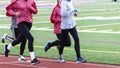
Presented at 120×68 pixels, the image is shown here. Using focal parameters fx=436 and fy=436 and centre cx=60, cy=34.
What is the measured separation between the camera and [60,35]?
11758 mm

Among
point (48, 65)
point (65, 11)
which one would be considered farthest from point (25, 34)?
point (65, 11)

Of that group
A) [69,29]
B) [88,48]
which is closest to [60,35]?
[69,29]

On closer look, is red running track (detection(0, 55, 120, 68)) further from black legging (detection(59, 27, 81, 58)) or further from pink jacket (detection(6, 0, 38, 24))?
pink jacket (detection(6, 0, 38, 24))

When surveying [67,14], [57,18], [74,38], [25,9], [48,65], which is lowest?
[48,65]

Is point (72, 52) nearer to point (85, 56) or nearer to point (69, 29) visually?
point (85, 56)

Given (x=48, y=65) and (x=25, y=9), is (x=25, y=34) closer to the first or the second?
(x=25, y=9)

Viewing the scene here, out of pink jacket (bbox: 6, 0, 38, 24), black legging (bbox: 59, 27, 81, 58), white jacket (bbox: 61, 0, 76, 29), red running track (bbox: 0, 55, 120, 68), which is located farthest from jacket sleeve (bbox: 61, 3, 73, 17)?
red running track (bbox: 0, 55, 120, 68)

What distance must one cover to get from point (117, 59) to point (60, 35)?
5.61 feet

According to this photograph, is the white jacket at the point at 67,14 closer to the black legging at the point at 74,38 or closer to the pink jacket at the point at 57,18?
the black legging at the point at 74,38

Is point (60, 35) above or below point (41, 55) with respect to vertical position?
above

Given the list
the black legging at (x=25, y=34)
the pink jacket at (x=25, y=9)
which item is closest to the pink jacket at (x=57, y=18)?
the pink jacket at (x=25, y=9)

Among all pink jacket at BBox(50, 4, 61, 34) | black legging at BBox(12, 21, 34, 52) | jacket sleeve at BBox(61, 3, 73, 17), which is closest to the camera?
black legging at BBox(12, 21, 34, 52)

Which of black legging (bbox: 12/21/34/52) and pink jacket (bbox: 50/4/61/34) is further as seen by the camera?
pink jacket (bbox: 50/4/61/34)

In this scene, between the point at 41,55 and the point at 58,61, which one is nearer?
the point at 58,61
